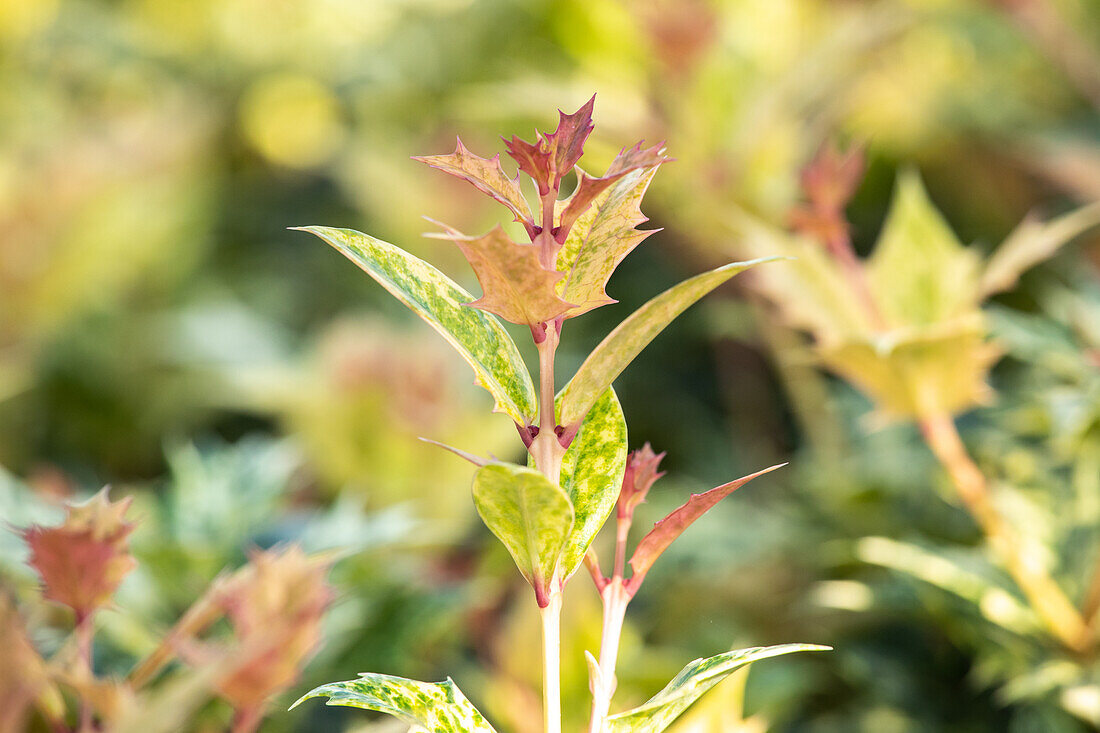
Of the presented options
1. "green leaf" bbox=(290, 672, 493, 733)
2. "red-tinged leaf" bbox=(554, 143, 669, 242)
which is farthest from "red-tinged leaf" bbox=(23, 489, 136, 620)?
"red-tinged leaf" bbox=(554, 143, 669, 242)

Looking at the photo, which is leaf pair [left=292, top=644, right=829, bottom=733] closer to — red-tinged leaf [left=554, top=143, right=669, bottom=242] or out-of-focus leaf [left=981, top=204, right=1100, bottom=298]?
red-tinged leaf [left=554, top=143, right=669, bottom=242]

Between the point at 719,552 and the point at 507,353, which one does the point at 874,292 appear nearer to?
the point at 719,552

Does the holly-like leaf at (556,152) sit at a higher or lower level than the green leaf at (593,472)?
higher

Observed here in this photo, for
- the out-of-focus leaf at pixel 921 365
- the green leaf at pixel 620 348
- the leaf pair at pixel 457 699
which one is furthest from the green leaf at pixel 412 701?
the out-of-focus leaf at pixel 921 365

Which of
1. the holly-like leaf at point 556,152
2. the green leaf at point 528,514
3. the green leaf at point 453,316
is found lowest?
the green leaf at point 528,514

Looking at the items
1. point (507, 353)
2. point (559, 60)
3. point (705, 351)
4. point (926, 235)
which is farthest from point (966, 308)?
point (559, 60)

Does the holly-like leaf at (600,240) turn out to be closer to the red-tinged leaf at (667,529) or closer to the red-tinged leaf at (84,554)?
the red-tinged leaf at (667,529)

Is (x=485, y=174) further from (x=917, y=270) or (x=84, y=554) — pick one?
(x=917, y=270)

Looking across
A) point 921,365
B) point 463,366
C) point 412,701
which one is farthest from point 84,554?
point 463,366
